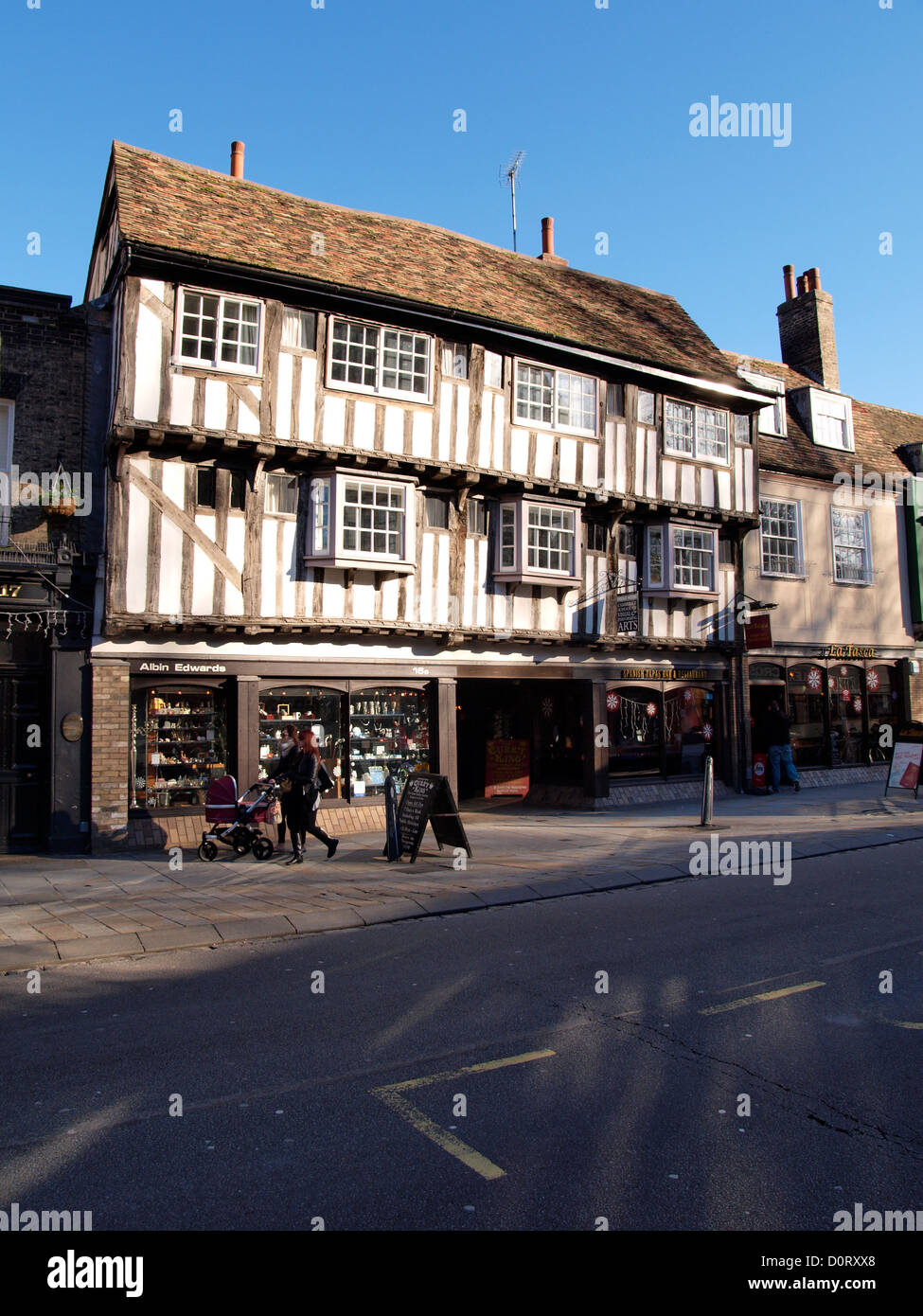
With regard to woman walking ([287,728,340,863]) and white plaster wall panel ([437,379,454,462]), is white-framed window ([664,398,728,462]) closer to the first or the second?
white plaster wall panel ([437,379,454,462])

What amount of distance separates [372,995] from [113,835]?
26.9ft

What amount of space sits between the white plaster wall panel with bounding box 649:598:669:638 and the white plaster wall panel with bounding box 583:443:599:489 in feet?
9.79

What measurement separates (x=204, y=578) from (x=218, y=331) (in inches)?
148

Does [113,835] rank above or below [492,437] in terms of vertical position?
below

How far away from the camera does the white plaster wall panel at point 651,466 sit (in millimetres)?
18375

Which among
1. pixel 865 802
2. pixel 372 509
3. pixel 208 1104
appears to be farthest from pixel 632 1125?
pixel 865 802

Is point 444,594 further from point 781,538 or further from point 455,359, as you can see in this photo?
point 781,538

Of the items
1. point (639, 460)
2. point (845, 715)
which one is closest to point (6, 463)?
point (639, 460)

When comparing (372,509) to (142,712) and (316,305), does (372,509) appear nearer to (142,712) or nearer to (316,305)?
(316,305)

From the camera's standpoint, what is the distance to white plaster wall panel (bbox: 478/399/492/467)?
52.8 ft

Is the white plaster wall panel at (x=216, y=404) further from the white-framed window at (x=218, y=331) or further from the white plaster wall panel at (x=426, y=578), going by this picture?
the white plaster wall panel at (x=426, y=578)

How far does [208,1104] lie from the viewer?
439cm

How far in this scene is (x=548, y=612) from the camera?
56.5 ft

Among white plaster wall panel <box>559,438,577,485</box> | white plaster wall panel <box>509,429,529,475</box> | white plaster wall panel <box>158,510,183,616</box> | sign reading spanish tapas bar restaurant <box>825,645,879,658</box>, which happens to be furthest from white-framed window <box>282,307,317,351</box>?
sign reading spanish tapas bar restaurant <box>825,645,879,658</box>
